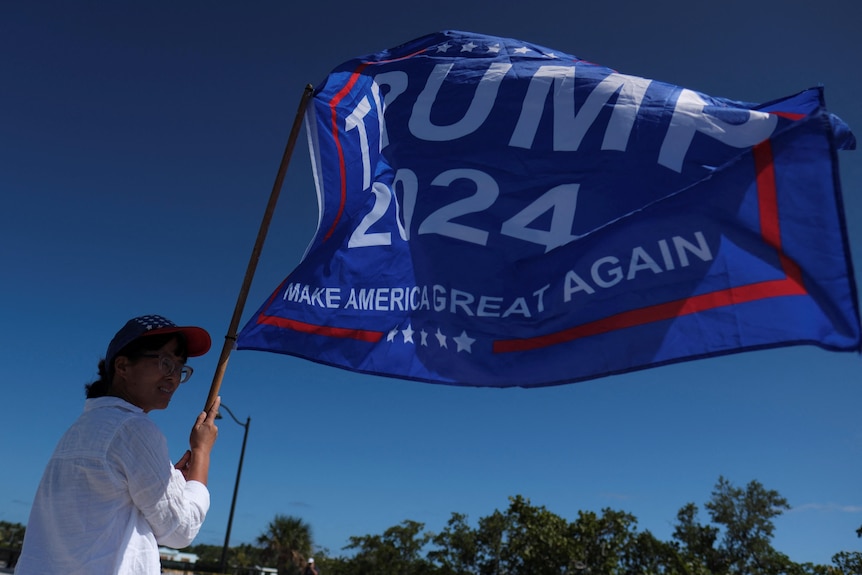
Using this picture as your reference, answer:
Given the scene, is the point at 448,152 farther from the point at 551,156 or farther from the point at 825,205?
the point at 825,205

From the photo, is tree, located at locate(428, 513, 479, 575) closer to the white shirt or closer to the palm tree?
the palm tree

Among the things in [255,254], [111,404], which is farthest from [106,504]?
[255,254]

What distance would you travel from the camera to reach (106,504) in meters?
2.16

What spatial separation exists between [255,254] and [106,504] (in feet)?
6.30

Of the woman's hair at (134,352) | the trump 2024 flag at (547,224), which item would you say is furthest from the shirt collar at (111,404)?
the trump 2024 flag at (547,224)

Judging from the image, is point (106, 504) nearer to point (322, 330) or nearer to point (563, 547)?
point (322, 330)

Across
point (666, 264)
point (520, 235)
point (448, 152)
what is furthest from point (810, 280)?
point (448, 152)

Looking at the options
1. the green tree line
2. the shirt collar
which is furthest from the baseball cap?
the green tree line

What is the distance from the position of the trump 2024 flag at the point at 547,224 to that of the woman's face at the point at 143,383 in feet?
5.14

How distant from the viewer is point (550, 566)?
3186 cm

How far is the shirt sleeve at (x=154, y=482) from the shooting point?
217 centimetres

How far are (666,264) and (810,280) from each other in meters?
0.62

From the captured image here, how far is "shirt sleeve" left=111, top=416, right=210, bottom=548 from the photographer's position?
2172 mm

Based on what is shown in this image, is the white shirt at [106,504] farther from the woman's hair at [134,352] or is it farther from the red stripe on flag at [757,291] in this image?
the red stripe on flag at [757,291]
